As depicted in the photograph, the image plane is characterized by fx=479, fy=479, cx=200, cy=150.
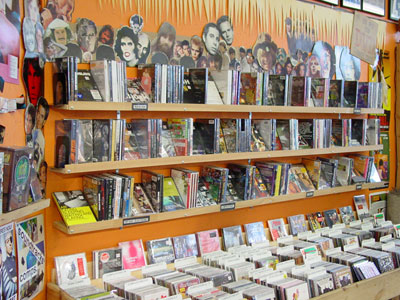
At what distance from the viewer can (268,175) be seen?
3.90 m

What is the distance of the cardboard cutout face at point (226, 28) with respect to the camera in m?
3.71

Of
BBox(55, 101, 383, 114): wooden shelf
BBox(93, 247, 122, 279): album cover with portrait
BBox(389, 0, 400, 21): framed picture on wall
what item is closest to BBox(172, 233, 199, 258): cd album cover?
BBox(93, 247, 122, 279): album cover with portrait

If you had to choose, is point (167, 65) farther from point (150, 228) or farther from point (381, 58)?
point (381, 58)

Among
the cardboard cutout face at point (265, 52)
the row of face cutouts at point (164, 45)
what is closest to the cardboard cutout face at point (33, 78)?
the row of face cutouts at point (164, 45)

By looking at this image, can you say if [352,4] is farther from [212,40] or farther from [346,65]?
[212,40]

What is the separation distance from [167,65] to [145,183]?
817 millimetres

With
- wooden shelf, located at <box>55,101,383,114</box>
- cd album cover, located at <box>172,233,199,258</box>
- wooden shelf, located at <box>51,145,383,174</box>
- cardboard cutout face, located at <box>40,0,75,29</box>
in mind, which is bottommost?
cd album cover, located at <box>172,233,199,258</box>

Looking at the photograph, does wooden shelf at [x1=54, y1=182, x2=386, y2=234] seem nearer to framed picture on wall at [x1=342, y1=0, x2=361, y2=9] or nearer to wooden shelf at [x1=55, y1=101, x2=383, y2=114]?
wooden shelf at [x1=55, y1=101, x2=383, y2=114]

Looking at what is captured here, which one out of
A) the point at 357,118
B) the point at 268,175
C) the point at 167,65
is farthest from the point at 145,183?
the point at 357,118

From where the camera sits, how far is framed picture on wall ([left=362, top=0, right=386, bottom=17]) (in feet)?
15.9

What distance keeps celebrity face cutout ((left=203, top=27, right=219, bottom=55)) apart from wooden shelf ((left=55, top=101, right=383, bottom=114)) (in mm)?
496

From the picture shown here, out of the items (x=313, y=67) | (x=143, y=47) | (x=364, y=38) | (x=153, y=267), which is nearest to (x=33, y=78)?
(x=143, y=47)

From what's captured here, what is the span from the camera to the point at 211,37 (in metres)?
3.64

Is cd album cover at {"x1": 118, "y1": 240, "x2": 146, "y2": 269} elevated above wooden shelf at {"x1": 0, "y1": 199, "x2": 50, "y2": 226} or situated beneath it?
situated beneath
